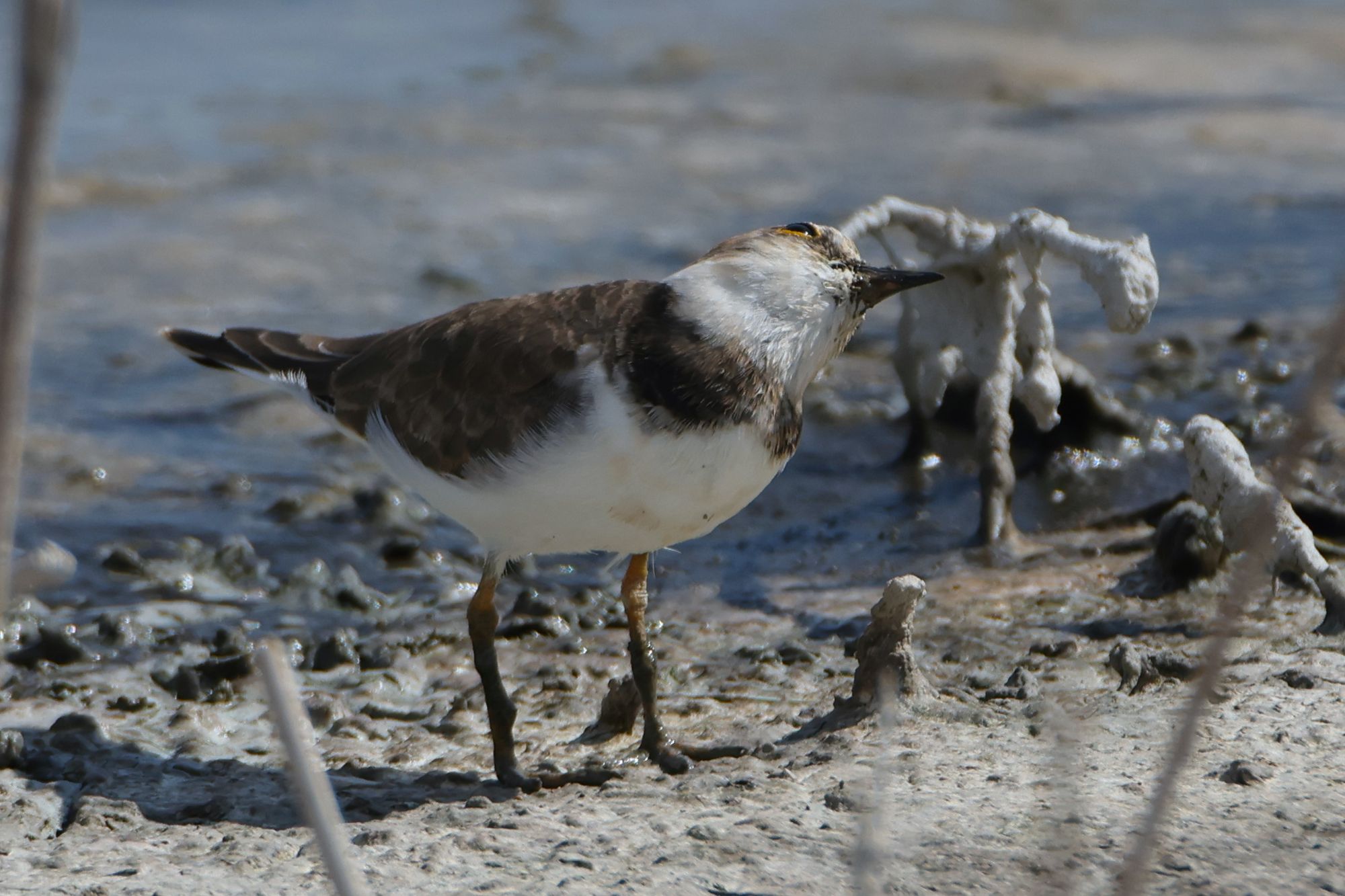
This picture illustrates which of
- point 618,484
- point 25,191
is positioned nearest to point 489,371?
point 618,484

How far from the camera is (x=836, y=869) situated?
3432 mm

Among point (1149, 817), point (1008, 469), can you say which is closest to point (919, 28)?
point (1008, 469)

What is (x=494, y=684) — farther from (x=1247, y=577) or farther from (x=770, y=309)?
(x=1247, y=577)

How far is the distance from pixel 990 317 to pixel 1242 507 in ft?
5.04

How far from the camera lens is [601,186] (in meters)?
12.4

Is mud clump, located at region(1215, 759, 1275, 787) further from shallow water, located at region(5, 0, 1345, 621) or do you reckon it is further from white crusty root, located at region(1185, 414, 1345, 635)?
shallow water, located at region(5, 0, 1345, 621)

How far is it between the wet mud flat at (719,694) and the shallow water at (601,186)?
71 millimetres

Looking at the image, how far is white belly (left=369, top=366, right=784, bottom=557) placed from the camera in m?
3.94

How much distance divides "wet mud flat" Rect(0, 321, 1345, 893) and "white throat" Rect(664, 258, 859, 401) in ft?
3.63

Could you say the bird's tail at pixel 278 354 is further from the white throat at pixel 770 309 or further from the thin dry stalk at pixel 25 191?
the thin dry stalk at pixel 25 191

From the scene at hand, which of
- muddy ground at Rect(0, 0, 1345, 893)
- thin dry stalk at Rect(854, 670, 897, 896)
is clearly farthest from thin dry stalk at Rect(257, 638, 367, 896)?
thin dry stalk at Rect(854, 670, 897, 896)

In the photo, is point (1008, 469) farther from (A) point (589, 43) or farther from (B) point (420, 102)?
(A) point (589, 43)

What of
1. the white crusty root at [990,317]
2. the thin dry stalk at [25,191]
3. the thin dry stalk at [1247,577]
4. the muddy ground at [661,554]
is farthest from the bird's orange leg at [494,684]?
the thin dry stalk at [25,191]

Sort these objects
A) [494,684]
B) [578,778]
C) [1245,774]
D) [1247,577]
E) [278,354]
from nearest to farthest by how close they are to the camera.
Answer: [1247,577]
[1245,774]
[578,778]
[494,684]
[278,354]
